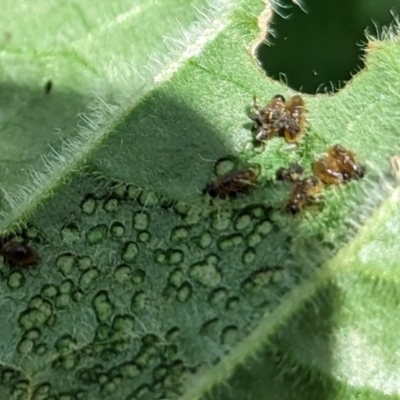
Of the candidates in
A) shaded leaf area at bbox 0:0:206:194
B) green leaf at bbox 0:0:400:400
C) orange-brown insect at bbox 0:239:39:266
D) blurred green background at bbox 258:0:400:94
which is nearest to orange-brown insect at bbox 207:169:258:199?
green leaf at bbox 0:0:400:400

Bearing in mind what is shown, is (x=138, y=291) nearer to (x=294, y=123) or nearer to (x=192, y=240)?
(x=192, y=240)

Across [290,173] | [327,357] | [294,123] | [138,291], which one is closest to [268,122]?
[294,123]

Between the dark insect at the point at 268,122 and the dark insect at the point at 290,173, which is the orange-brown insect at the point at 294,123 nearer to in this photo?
the dark insect at the point at 268,122

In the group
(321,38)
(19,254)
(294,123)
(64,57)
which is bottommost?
(321,38)

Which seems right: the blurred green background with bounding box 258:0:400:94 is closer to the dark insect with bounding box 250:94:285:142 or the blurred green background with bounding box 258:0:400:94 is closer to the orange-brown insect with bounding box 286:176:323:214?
the dark insect with bounding box 250:94:285:142

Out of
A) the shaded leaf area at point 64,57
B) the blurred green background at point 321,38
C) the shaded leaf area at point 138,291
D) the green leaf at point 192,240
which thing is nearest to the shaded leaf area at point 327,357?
the green leaf at point 192,240
